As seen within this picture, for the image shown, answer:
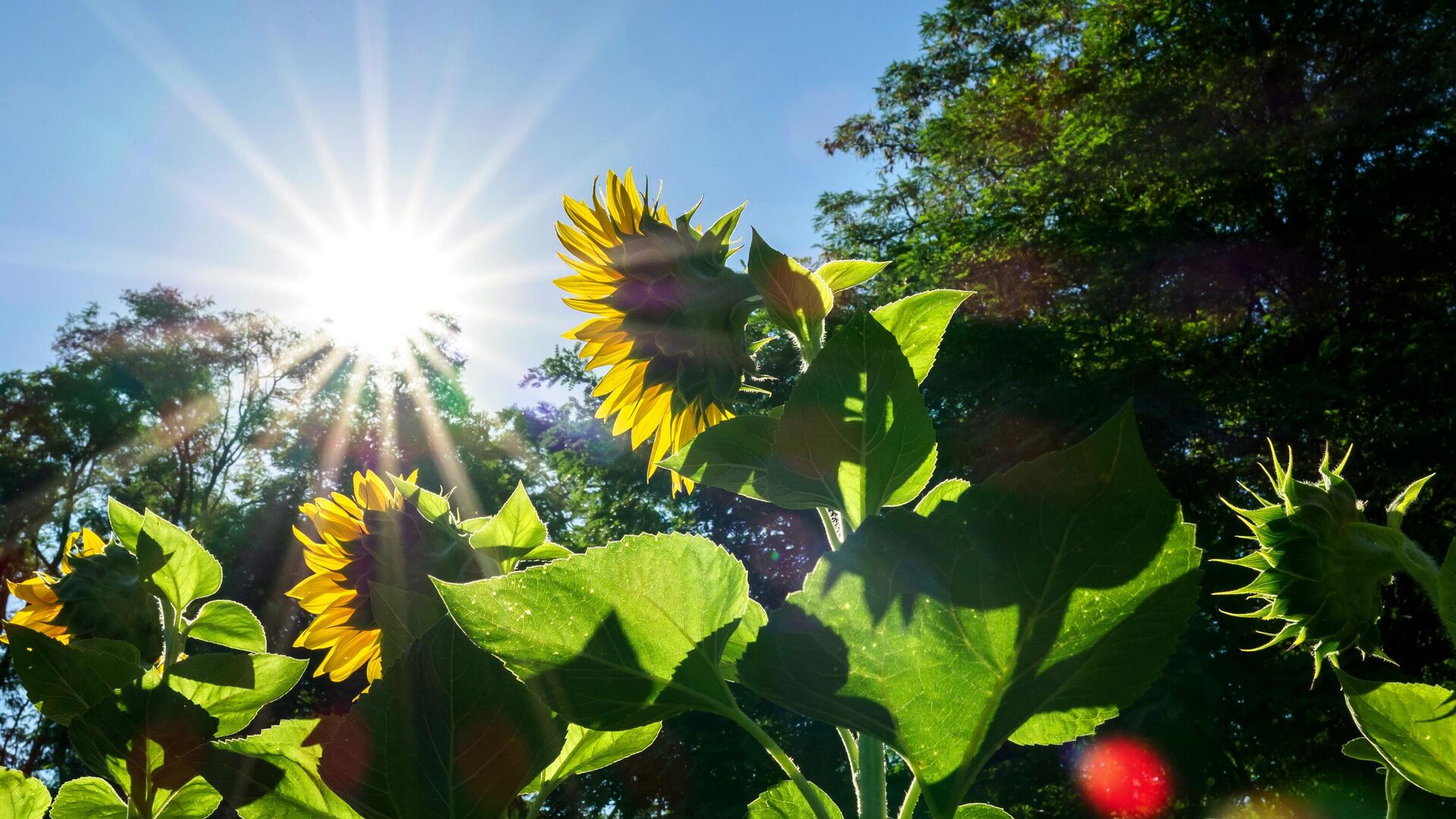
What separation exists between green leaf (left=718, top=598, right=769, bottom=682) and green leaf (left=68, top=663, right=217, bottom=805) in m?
0.19

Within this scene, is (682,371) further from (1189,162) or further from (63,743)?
(63,743)

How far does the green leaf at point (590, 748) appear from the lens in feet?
0.98

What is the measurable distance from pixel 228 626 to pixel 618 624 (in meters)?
0.32

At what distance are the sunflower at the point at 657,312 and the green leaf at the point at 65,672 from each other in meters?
0.24

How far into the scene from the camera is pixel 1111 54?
7879 millimetres

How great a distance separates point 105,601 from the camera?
477 millimetres

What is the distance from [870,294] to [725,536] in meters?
2.43

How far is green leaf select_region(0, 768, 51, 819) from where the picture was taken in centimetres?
35

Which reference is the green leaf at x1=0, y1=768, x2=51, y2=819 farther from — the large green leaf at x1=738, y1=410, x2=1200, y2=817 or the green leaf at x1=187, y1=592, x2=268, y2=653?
the large green leaf at x1=738, y1=410, x2=1200, y2=817

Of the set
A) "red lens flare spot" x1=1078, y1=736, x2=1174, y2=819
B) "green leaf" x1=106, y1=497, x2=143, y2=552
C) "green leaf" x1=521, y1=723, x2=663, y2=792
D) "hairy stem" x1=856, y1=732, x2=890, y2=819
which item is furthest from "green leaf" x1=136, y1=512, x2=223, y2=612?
"red lens flare spot" x1=1078, y1=736, x2=1174, y2=819

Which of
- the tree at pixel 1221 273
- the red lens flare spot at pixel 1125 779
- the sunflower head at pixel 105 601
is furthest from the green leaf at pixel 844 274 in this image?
the red lens flare spot at pixel 1125 779

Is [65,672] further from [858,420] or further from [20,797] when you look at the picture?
[858,420]

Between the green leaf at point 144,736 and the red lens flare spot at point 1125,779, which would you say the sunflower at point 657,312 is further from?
the red lens flare spot at point 1125,779

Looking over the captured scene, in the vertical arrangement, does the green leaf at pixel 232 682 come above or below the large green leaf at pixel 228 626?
below
